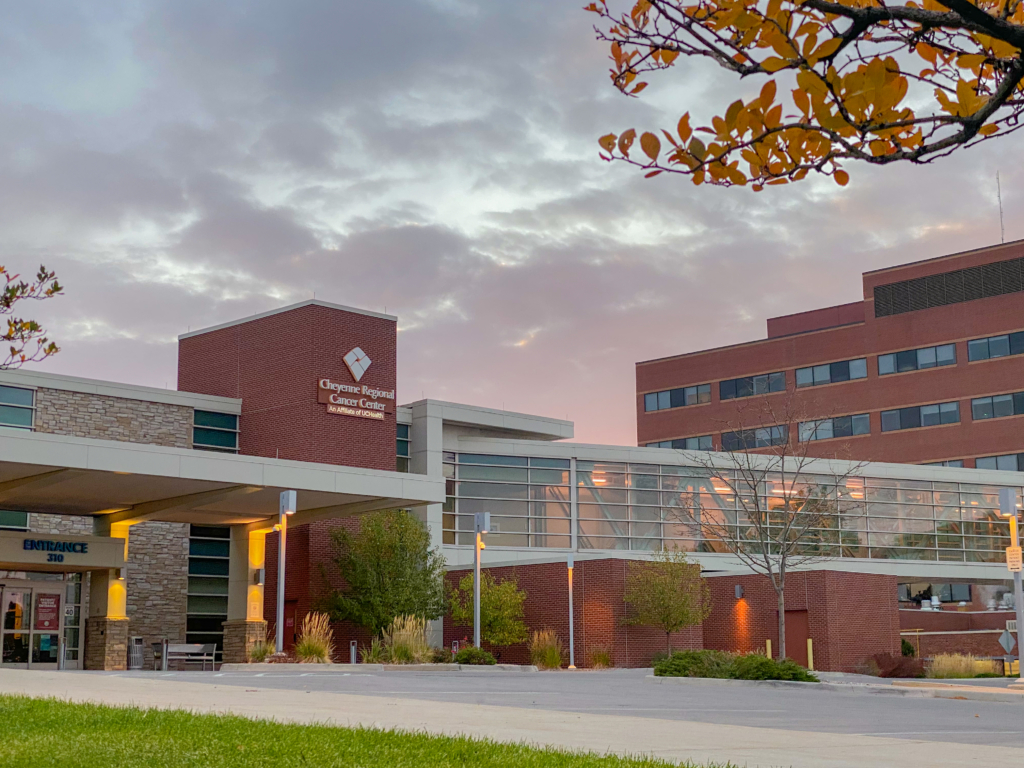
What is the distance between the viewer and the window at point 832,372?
71.2 meters

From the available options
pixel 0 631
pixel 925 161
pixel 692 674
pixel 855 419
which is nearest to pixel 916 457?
pixel 855 419

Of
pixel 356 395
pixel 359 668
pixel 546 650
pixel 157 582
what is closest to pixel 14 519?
pixel 157 582

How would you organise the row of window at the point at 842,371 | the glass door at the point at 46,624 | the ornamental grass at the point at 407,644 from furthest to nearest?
1. the row of window at the point at 842,371
2. the glass door at the point at 46,624
3. the ornamental grass at the point at 407,644

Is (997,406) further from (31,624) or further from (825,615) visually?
(31,624)

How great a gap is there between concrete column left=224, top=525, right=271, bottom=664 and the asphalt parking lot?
1229 centimetres

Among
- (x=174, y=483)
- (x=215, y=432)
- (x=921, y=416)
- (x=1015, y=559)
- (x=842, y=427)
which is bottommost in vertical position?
(x=1015, y=559)

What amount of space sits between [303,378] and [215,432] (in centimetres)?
362

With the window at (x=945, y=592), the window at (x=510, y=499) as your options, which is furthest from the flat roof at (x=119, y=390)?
the window at (x=945, y=592)

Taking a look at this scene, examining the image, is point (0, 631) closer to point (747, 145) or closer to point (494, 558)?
point (494, 558)

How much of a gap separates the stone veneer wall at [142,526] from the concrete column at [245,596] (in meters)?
1.76

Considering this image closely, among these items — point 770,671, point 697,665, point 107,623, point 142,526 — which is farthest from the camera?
point 142,526

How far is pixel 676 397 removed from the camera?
7944 centimetres

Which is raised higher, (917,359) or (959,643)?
(917,359)

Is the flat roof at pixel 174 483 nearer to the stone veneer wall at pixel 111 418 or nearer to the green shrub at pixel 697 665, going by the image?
the stone veneer wall at pixel 111 418
